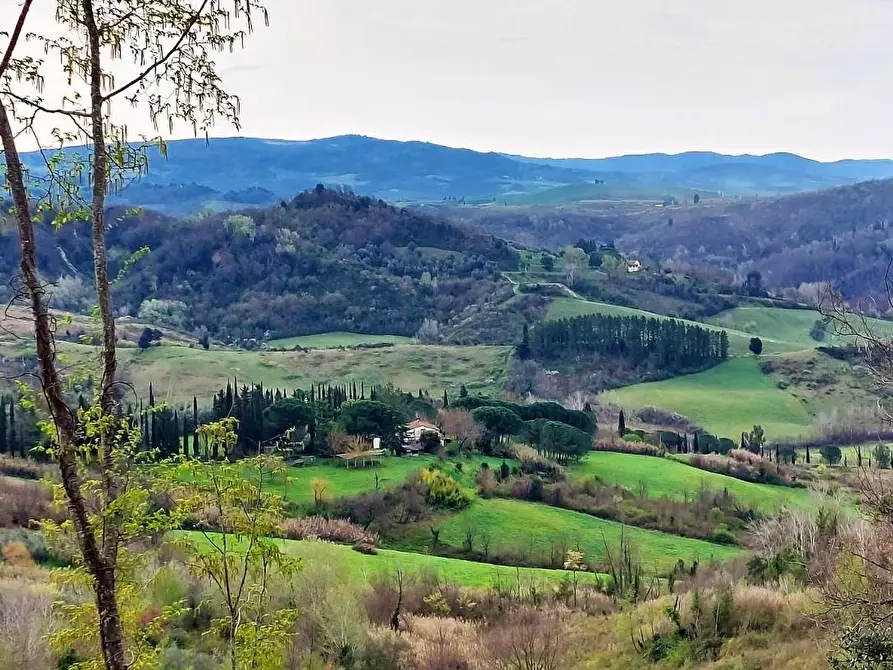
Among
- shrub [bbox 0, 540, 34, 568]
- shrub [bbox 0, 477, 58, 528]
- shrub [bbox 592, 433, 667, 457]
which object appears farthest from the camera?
shrub [bbox 592, 433, 667, 457]

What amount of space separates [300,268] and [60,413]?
144 m

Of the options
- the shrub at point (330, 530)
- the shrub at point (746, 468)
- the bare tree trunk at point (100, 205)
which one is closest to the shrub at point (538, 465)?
the shrub at point (746, 468)

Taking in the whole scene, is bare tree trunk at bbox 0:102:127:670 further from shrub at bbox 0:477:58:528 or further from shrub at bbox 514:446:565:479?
shrub at bbox 514:446:565:479

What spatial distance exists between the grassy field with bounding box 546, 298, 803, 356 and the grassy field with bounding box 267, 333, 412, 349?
2295cm

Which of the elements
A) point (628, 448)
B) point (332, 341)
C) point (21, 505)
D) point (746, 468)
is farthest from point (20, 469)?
point (332, 341)

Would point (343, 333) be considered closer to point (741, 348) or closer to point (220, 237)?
point (220, 237)

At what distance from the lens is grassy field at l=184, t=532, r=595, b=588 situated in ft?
98.8

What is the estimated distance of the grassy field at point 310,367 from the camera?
8625 cm

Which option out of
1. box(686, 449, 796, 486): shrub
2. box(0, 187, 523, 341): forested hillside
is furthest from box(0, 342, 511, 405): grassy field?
box(686, 449, 796, 486): shrub

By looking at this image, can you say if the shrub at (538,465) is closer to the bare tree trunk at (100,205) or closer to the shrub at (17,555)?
the shrub at (17,555)

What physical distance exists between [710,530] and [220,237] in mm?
131620

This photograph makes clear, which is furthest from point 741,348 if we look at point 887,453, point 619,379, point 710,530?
point 710,530

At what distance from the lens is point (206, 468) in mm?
9031

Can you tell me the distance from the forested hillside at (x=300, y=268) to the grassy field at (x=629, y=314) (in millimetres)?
11208
